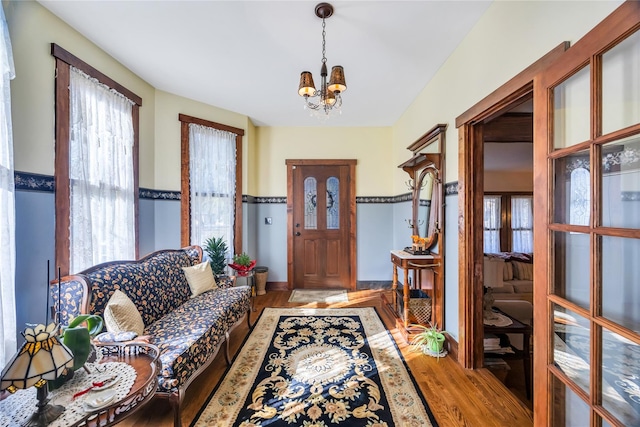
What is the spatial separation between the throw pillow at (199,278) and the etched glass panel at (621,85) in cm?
311

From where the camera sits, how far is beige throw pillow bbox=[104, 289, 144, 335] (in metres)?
1.70

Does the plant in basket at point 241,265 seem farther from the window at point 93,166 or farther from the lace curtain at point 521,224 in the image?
the lace curtain at point 521,224

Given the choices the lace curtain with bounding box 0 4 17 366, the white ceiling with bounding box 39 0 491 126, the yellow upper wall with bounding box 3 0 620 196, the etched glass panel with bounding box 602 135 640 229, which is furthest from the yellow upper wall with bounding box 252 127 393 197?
the etched glass panel with bounding box 602 135 640 229

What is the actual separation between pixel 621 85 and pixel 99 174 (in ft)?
11.1

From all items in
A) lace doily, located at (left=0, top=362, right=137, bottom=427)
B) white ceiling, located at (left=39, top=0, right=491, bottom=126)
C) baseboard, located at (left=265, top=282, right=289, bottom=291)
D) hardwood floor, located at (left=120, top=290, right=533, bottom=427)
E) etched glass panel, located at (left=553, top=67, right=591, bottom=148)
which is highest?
white ceiling, located at (left=39, top=0, right=491, bottom=126)

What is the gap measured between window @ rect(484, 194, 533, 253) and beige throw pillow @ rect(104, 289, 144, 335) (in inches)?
245

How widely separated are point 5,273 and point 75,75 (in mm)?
1626

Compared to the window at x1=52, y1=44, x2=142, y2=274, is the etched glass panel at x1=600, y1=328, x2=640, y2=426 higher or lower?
lower

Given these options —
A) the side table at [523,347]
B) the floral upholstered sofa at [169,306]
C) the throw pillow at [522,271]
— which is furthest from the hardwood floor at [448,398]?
the throw pillow at [522,271]

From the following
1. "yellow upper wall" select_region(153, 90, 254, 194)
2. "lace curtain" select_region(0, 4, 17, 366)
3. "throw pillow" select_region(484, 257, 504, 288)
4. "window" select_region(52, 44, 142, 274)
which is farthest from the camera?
"yellow upper wall" select_region(153, 90, 254, 194)

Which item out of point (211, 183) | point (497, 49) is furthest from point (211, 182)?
point (497, 49)

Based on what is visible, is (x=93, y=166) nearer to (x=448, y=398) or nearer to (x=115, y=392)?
(x=115, y=392)

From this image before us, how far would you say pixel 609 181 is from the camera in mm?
1021

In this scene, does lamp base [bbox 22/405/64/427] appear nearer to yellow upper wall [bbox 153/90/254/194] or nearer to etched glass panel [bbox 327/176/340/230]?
yellow upper wall [bbox 153/90/254/194]
